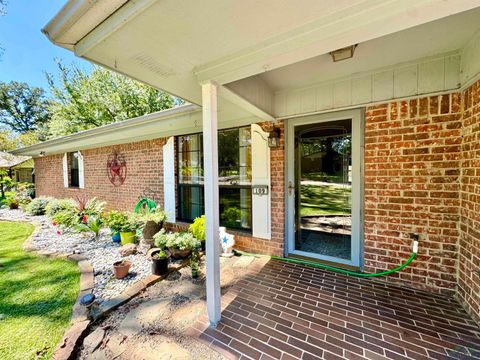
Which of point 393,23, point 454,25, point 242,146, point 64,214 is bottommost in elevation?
point 64,214

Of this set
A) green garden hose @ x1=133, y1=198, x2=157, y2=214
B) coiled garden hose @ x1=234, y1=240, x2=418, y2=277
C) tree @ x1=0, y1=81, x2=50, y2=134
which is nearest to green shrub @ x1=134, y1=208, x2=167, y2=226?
green garden hose @ x1=133, y1=198, x2=157, y2=214

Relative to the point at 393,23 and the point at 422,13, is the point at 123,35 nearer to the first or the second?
the point at 393,23

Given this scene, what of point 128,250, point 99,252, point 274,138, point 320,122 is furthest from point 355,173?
point 99,252

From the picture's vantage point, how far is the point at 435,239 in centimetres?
246

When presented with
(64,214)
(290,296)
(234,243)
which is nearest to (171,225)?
(234,243)

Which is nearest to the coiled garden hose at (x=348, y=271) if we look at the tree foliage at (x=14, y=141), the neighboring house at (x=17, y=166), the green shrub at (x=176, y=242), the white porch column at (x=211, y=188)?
the green shrub at (x=176, y=242)

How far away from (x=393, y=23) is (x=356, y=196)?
211cm

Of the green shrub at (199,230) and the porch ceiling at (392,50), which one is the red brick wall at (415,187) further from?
the green shrub at (199,230)

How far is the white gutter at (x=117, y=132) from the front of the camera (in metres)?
3.75

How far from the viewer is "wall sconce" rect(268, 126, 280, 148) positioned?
3370mm

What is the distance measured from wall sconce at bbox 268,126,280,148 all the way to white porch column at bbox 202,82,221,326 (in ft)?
5.19

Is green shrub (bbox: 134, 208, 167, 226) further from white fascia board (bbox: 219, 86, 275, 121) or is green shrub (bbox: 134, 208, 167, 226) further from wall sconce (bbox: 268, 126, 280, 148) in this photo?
white fascia board (bbox: 219, 86, 275, 121)

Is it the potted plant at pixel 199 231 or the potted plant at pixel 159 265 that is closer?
the potted plant at pixel 159 265

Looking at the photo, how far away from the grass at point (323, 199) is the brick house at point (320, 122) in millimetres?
43
